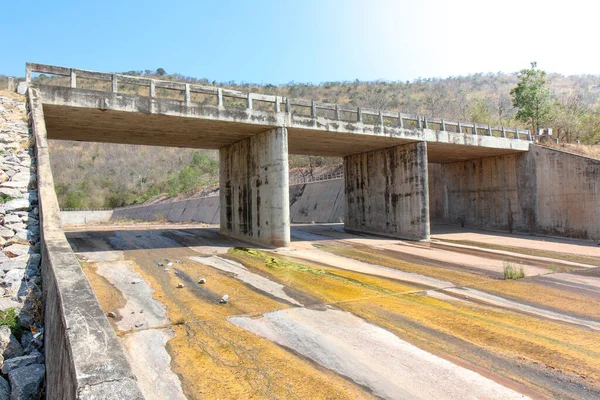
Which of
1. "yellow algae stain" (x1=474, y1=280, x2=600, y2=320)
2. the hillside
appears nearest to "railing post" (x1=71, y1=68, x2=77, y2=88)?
"yellow algae stain" (x1=474, y1=280, x2=600, y2=320)

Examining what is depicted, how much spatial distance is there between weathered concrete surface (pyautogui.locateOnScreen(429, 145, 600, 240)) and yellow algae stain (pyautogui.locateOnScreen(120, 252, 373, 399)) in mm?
19919

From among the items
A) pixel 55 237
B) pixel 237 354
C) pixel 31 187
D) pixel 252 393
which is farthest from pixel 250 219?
pixel 252 393

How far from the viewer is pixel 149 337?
634cm

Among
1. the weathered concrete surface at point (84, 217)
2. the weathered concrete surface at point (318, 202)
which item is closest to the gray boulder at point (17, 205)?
the weathered concrete surface at point (318, 202)

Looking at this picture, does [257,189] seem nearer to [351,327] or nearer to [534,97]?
[351,327]

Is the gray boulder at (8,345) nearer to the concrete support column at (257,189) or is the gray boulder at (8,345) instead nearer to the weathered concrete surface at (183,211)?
the concrete support column at (257,189)

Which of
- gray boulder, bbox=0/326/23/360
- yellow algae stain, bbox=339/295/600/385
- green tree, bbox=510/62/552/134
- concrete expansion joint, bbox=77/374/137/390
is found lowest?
yellow algae stain, bbox=339/295/600/385

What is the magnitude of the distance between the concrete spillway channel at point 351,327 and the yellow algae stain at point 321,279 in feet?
0.17

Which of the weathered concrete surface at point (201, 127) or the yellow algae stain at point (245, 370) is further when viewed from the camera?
the weathered concrete surface at point (201, 127)

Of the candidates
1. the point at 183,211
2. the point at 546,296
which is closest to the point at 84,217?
the point at 183,211

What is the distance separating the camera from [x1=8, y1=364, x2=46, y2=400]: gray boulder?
4.79 metres

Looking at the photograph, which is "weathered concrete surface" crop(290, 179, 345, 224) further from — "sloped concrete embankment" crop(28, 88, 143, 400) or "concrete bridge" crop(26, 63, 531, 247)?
"sloped concrete embankment" crop(28, 88, 143, 400)

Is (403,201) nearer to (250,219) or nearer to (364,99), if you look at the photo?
(250,219)

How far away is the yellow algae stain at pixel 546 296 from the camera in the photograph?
8.13 m
